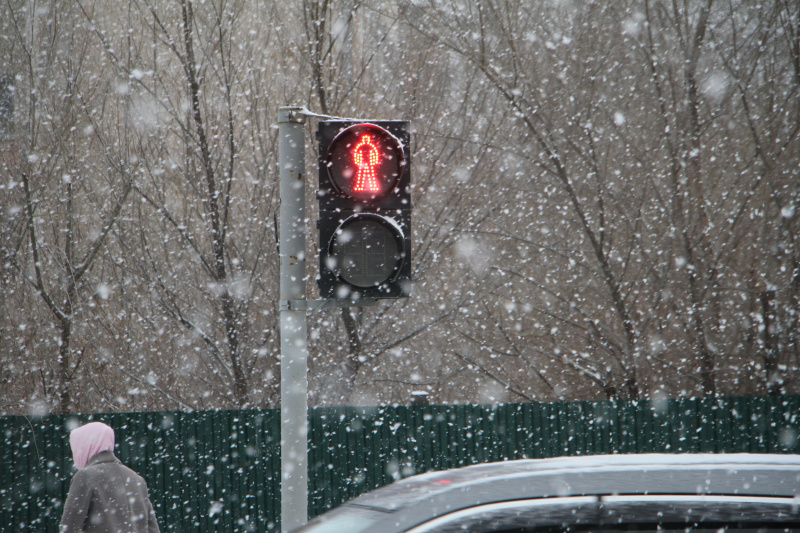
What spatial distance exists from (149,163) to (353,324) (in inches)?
144

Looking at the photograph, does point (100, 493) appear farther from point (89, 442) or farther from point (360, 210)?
point (360, 210)

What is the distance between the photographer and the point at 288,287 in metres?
4.02

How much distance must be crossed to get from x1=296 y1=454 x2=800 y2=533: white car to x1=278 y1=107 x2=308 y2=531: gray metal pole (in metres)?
2.03

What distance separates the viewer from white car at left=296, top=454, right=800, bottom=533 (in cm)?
171

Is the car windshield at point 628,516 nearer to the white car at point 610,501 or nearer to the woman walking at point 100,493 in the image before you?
the white car at point 610,501

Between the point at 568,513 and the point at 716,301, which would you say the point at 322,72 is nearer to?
the point at 716,301

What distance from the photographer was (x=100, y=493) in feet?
14.8

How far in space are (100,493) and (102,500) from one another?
0.04 m

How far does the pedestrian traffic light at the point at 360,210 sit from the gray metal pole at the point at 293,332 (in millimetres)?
338

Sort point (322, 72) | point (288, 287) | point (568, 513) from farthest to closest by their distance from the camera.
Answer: point (322, 72), point (288, 287), point (568, 513)

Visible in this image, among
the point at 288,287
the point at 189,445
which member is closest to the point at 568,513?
the point at 288,287

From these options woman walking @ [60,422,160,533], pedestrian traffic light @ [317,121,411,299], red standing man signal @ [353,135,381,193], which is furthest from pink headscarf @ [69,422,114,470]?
red standing man signal @ [353,135,381,193]

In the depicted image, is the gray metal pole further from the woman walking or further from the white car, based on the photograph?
the white car

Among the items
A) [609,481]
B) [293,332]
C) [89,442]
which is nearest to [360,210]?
[293,332]
